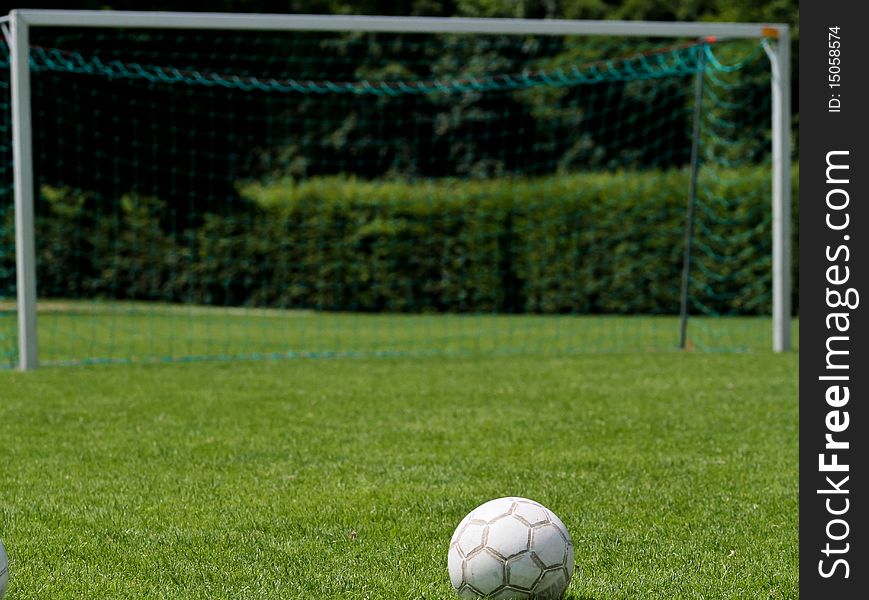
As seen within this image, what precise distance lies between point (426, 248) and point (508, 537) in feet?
50.9

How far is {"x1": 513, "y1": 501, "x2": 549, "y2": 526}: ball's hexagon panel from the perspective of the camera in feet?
11.6

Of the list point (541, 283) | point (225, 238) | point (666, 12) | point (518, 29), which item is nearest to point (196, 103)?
point (225, 238)

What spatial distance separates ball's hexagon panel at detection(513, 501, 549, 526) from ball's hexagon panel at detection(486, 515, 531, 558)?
0.10ft

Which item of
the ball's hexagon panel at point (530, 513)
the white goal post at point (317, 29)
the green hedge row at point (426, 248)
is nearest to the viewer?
the ball's hexagon panel at point (530, 513)

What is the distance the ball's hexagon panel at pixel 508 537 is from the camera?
345 centimetres

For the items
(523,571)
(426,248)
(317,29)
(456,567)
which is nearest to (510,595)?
(523,571)

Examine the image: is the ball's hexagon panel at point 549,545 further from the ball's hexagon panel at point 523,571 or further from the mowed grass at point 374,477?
the mowed grass at point 374,477

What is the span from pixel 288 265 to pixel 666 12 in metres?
13.6

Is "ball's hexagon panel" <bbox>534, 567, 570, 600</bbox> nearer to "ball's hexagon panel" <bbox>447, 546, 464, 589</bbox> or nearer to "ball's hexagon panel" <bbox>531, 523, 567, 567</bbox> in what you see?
A: "ball's hexagon panel" <bbox>531, 523, 567, 567</bbox>

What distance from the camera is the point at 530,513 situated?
358 centimetres

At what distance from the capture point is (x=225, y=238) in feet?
63.1

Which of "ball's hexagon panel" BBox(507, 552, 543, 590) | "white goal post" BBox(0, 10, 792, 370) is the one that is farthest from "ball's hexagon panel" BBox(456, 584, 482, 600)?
"white goal post" BBox(0, 10, 792, 370)

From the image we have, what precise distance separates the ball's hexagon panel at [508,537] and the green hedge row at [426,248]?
48.1 ft

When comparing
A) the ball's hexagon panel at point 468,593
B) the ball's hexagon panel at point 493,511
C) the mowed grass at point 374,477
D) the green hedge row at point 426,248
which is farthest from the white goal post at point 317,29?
the ball's hexagon panel at point 468,593
